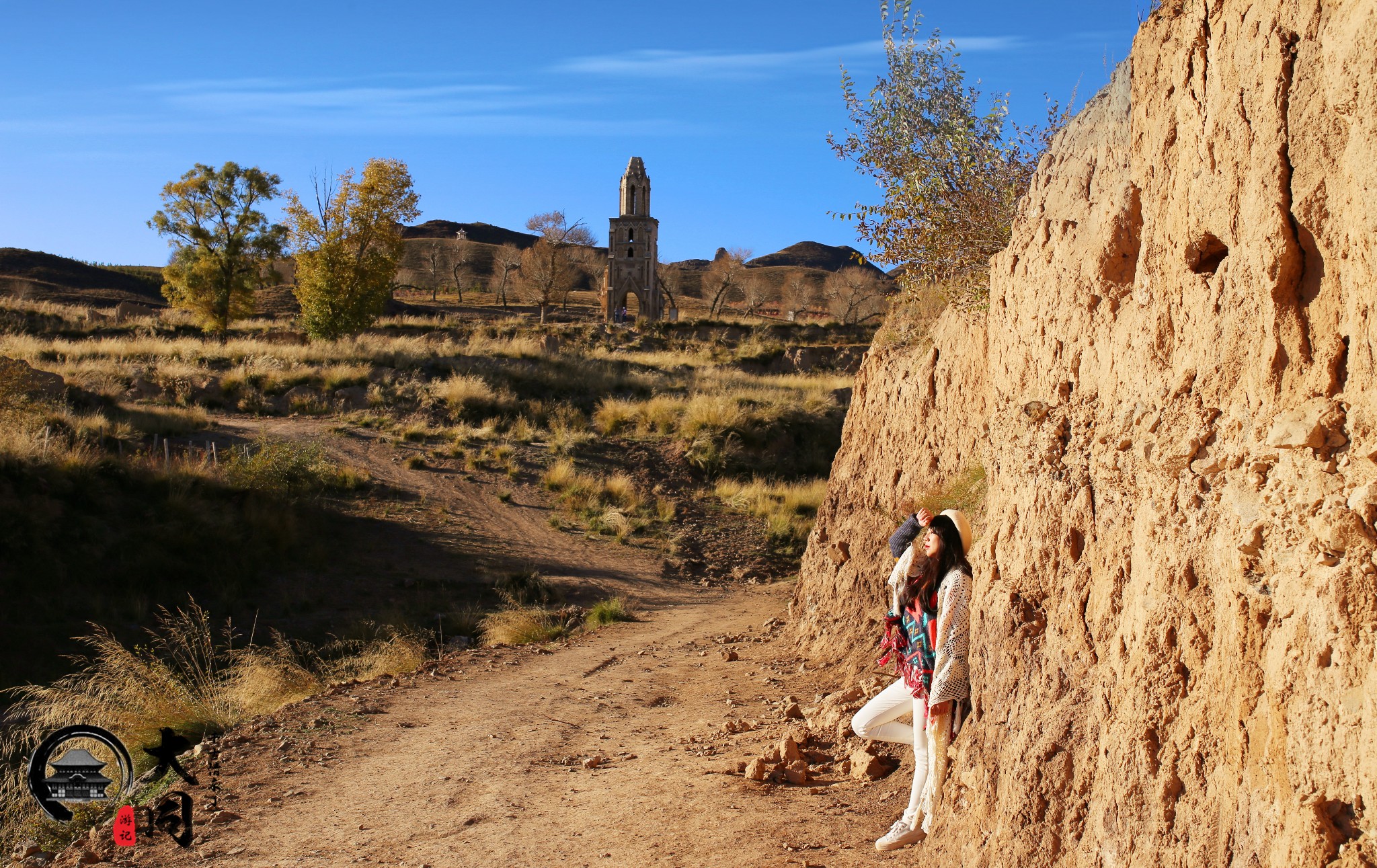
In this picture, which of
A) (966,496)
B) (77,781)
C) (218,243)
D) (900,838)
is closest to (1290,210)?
(900,838)

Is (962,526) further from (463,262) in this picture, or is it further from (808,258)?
(808,258)

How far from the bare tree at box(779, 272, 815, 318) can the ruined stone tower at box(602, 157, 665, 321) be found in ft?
62.5

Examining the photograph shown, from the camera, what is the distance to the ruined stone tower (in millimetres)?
55438

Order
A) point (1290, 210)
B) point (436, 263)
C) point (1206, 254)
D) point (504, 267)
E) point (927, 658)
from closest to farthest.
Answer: point (1290, 210) → point (1206, 254) → point (927, 658) → point (504, 267) → point (436, 263)

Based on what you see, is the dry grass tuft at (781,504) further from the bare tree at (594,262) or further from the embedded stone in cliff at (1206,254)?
the bare tree at (594,262)

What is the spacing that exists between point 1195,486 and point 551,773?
4.55 metres

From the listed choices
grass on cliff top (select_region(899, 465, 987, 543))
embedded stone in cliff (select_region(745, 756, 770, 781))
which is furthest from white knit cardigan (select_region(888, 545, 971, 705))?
embedded stone in cliff (select_region(745, 756, 770, 781))

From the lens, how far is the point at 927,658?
461cm

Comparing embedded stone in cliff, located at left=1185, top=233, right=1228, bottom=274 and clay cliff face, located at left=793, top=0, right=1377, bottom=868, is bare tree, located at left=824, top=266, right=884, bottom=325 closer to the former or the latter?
clay cliff face, located at left=793, top=0, right=1377, bottom=868

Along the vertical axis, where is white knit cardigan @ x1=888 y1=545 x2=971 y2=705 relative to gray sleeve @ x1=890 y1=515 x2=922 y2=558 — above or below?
below

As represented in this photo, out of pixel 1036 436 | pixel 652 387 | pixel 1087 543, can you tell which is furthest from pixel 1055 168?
pixel 652 387

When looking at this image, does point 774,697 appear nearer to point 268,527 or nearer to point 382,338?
point 268,527

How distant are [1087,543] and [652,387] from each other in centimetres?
2390

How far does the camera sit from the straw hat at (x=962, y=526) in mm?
4766
